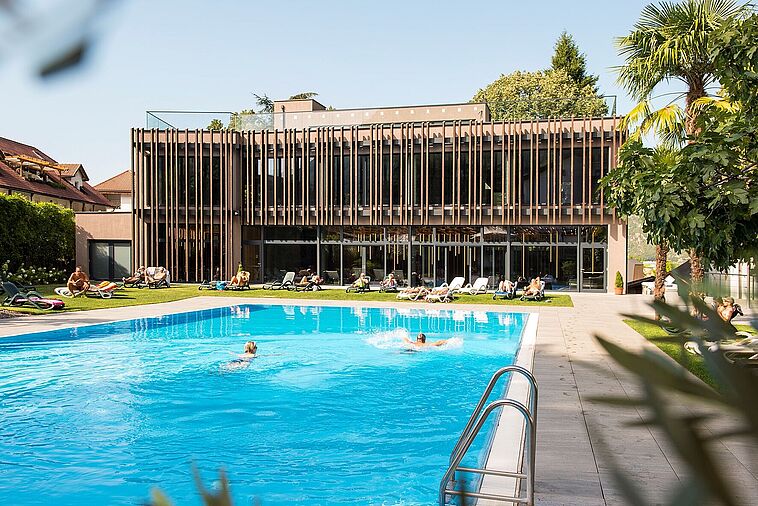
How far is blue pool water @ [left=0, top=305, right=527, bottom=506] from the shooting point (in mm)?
7879

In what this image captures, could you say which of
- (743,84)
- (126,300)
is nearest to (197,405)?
(743,84)

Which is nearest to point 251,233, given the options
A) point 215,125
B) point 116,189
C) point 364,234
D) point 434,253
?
point 364,234

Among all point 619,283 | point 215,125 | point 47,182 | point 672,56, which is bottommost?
point 619,283

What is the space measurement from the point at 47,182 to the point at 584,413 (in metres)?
50.3

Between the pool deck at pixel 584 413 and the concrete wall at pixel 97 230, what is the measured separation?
12563 mm

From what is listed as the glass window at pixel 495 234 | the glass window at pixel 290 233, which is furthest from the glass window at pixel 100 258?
the glass window at pixel 495 234

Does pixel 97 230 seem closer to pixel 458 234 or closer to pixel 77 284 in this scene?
pixel 77 284

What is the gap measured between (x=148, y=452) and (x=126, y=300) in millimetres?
18230

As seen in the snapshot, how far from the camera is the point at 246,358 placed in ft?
48.6

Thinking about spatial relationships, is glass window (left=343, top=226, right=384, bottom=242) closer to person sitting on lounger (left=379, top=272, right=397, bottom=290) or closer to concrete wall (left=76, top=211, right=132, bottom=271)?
person sitting on lounger (left=379, top=272, right=397, bottom=290)

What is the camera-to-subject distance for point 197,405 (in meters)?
11.4

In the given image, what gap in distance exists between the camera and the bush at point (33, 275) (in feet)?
99.1

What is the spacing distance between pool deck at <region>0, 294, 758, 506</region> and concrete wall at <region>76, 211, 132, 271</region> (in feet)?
41.2

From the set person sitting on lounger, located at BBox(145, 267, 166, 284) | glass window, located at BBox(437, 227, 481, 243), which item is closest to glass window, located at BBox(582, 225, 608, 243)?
glass window, located at BBox(437, 227, 481, 243)
